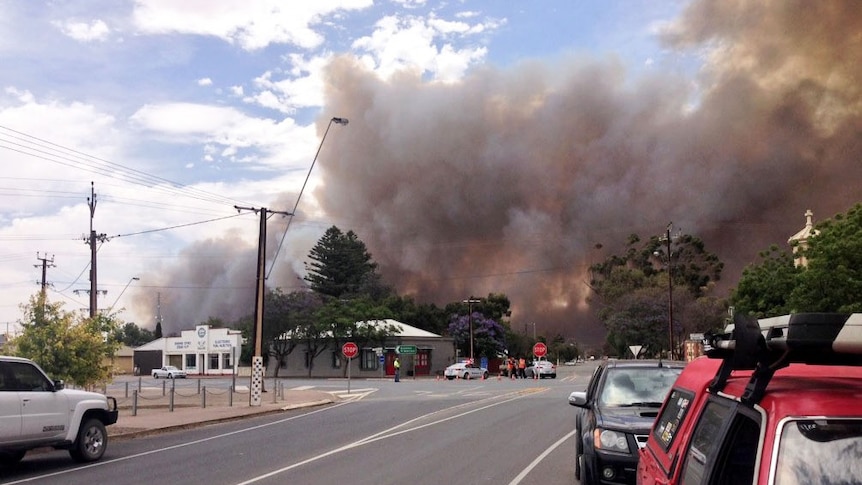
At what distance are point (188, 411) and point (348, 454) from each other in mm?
14934

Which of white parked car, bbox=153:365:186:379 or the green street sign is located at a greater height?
the green street sign

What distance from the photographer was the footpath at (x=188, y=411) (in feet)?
69.8

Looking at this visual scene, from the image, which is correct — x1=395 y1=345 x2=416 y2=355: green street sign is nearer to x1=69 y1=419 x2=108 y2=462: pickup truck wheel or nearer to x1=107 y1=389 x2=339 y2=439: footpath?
x1=107 y1=389 x2=339 y2=439: footpath

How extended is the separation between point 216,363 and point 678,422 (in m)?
82.0

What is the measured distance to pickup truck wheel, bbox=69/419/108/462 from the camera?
14500mm

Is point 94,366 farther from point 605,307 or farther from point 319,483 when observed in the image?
point 605,307

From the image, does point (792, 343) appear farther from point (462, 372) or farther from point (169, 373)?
point (169, 373)

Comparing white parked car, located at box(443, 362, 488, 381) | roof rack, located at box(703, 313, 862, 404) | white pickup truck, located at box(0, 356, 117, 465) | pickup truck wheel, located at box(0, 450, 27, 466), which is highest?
roof rack, located at box(703, 313, 862, 404)

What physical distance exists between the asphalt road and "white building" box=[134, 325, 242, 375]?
5135 cm

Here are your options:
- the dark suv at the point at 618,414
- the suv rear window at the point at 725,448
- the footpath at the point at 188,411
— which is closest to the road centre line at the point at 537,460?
the dark suv at the point at 618,414

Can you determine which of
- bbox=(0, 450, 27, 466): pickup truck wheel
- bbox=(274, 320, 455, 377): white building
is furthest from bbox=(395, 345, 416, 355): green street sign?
bbox=(0, 450, 27, 466): pickup truck wheel

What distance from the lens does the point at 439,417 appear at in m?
22.5

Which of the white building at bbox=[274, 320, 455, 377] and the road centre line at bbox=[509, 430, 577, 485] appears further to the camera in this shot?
the white building at bbox=[274, 320, 455, 377]

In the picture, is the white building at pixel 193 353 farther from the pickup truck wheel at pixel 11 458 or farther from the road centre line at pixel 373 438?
the pickup truck wheel at pixel 11 458
